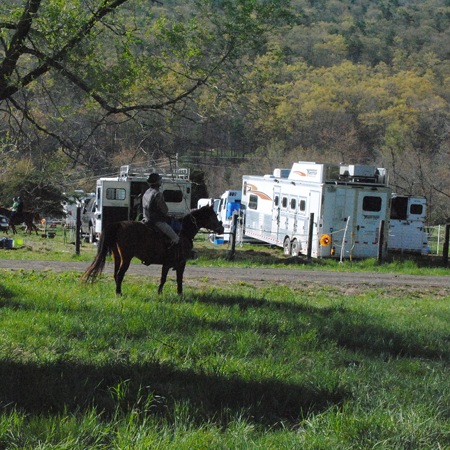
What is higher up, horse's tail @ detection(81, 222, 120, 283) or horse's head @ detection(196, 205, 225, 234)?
horse's head @ detection(196, 205, 225, 234)

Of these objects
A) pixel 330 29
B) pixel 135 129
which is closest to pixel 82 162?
pixel 135 129

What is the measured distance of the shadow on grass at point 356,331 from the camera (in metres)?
9.96

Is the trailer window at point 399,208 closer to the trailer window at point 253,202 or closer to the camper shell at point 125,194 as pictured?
the trailer window at point 253,202

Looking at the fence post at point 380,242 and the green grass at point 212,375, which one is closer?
the green grass at point 212,375

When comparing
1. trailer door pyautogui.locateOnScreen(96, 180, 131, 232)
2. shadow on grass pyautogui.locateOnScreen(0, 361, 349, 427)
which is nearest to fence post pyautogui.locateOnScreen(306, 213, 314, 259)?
trailer door pyautogui.locateOnScreen(96, 180, 131, 232)

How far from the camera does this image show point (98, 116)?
1480 cm

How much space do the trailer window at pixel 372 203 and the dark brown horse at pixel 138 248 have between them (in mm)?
14047

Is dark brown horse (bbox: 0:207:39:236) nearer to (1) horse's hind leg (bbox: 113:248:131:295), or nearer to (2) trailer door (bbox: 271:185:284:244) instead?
(2) trailer door (bbox: 271:185:284:244)

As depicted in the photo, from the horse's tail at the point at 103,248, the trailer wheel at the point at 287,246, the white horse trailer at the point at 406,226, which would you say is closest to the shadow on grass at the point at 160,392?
the horse's tail at the point at 103,248

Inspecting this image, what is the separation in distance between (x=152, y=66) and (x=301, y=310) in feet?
15.8

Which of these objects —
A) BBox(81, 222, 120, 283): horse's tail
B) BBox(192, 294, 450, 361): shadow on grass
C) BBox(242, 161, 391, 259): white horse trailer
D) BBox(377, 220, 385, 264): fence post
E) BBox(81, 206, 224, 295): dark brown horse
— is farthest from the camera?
BBox(242, 161, 391, 259): white horse trailer

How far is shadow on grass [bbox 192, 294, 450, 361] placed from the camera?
32.7 feet

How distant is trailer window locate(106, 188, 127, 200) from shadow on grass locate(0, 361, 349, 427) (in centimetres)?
2458

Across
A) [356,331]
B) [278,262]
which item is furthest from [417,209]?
[356,331]
